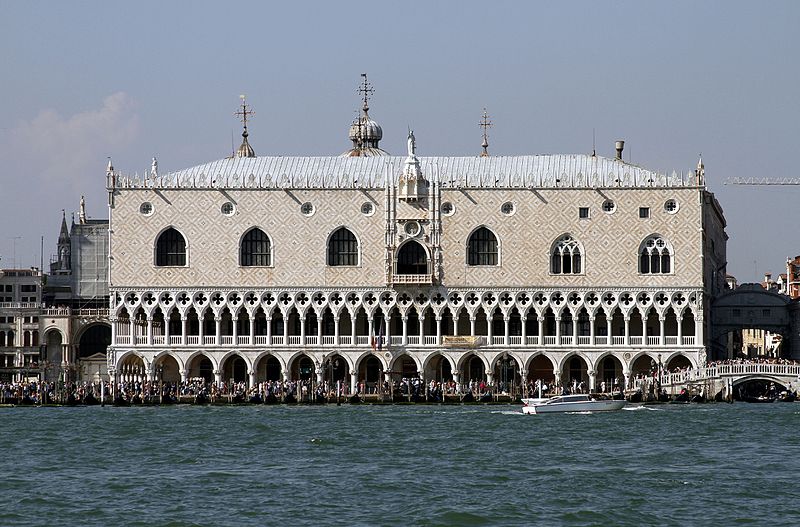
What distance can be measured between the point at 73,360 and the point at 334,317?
22567mm

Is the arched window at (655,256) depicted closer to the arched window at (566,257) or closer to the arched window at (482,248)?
the arched window at (566,257)

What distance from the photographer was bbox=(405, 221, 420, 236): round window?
302 feet

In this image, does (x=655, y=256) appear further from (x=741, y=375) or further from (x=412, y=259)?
(x=412, y=259)

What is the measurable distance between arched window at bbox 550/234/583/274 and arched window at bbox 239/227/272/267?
43.8 ft

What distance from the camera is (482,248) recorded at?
3615 inches

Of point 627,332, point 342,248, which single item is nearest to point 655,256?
point 627,332

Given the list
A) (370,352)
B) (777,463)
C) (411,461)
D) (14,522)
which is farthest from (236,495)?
(370,352)

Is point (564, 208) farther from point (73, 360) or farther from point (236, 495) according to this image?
point (236, 495)

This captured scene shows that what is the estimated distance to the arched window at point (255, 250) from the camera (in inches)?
3639

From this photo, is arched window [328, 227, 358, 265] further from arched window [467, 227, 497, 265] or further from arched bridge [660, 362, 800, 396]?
arched bridge [660, 362, 800, 396]

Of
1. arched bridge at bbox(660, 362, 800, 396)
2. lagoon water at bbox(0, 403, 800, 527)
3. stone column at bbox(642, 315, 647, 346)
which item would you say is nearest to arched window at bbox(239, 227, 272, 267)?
stone column at bbox(642, 315, 647, 346)

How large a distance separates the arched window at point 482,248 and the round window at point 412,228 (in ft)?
8.23

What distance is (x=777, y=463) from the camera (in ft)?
172

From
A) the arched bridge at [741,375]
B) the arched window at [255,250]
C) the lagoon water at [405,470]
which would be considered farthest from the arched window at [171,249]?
the arched bridge at [741,375]
